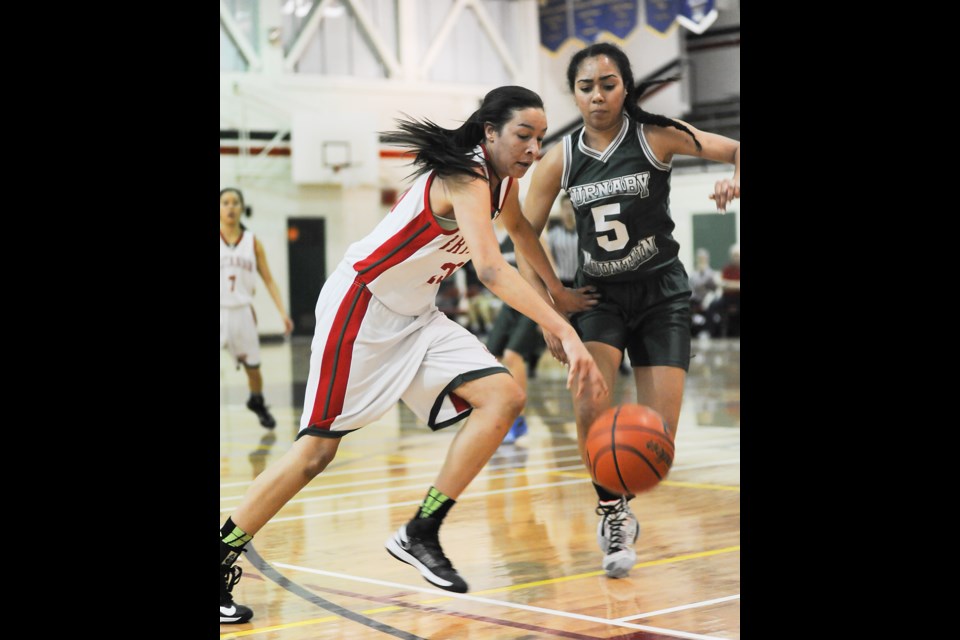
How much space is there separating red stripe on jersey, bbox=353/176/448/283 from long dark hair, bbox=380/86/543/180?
3.4 inches

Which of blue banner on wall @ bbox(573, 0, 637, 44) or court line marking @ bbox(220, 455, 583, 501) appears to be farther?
blue banner on wall @ bbox(573, 0, 637, 44)

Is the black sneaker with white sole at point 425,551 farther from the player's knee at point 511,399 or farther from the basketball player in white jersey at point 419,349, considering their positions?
the player's knee at point 511,399

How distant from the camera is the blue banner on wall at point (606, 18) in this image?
2178 centimetres

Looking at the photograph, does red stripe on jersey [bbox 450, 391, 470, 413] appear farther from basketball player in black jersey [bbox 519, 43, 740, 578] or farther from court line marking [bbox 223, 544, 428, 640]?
court line marking [bbox 223, 544, 428, 640]

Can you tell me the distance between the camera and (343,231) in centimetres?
2128

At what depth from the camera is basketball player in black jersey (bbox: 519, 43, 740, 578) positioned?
13.8 feet

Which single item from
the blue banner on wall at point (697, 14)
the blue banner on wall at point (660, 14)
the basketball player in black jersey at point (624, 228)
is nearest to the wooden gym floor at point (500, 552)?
the basketball player in black jersey at point (624, 228)

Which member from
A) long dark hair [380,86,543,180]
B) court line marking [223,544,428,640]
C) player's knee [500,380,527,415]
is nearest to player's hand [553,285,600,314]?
player's knee [500,380,527,415]

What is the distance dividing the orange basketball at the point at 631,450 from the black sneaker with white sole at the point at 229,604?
121 centimetres

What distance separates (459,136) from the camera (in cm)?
369
